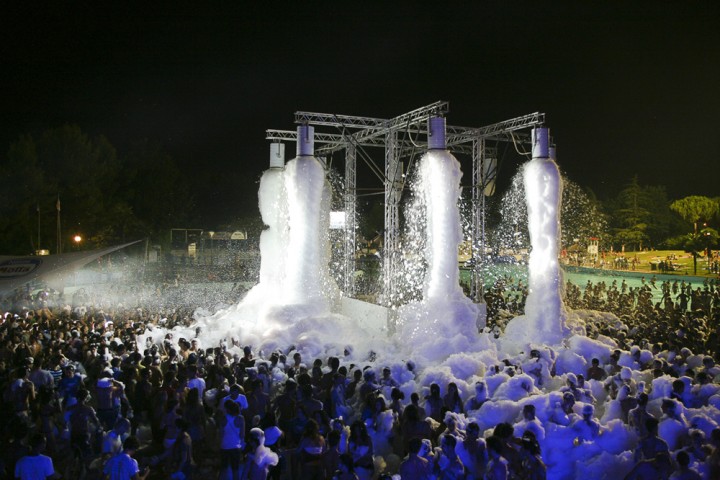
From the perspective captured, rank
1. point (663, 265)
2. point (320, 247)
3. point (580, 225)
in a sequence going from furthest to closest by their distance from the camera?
point (580, 225)
point (663, 265)
point (320, 247)

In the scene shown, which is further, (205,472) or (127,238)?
(127,238)

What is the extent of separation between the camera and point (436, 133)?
13609mm

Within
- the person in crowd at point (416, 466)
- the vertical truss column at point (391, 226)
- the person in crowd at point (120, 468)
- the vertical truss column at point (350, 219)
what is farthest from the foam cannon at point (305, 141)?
the person in crowd at point (416, 466)

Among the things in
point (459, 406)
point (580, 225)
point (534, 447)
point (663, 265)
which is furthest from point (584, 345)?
Result: point (580, 225)

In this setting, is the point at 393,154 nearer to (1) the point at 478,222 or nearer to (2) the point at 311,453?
(1) the point at 478,222

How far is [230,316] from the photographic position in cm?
1636

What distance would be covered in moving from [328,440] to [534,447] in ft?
5.98

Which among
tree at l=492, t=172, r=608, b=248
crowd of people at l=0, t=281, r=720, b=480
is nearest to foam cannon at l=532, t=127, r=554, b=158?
crowd of people at l=0, t=281, r=720, b=480

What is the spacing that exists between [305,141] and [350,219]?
10.7 feet

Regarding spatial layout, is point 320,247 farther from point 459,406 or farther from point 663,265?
point 663,265

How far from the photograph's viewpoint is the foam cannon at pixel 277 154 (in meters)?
17.6

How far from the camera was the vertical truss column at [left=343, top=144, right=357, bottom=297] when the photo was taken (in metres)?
17.8

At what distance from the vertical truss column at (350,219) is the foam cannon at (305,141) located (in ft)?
8.84

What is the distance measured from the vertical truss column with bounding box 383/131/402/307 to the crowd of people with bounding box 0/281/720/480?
3.61 meters
